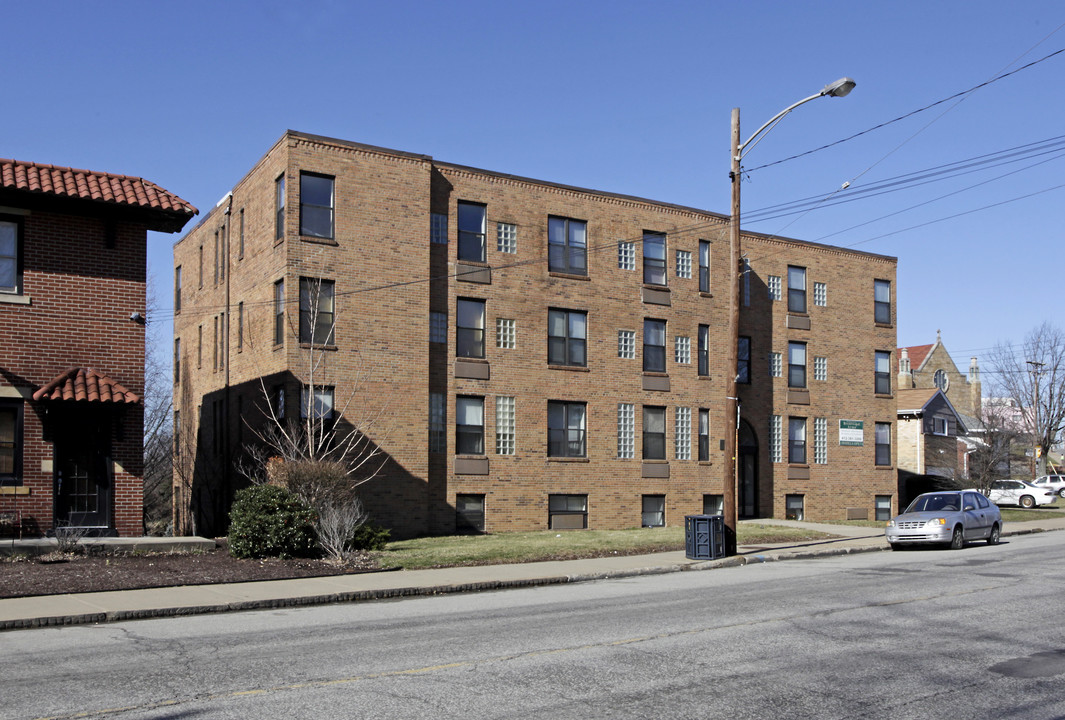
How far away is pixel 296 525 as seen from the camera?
788 inches

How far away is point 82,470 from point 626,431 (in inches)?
719

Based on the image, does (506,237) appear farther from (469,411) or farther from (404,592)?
(404,592)

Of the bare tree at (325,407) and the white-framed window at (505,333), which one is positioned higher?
the white-framed window at (505,333)

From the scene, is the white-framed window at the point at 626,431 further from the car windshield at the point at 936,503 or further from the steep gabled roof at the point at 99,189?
the steep gabled roof at the point at 99,189

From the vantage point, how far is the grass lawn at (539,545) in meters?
21.3

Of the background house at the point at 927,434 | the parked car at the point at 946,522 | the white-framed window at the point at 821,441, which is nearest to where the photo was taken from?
the parked car at the point at 946,522

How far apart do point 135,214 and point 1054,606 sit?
18674mm

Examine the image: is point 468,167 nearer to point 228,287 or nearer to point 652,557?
point 228,287

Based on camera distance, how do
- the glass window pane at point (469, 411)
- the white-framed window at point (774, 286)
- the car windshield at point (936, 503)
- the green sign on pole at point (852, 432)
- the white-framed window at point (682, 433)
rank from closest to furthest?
the car windshield at point (936, 503), the glass window pane at point (469, 411), the white-framed window at point (682, 433), the white-framed window at point (774, 286), the green sign on pole at point (852, 432)

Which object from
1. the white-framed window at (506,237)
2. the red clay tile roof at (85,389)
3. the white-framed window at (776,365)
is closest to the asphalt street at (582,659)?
the red clay tile roof at (85,389)

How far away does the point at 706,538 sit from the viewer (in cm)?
2202

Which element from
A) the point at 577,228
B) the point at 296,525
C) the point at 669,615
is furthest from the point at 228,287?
the point at 669,615

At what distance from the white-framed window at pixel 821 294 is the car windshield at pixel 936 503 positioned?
15.6 m

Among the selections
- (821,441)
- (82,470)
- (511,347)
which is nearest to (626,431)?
(511,347)
